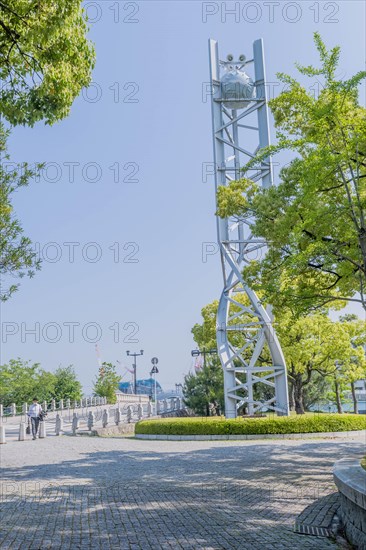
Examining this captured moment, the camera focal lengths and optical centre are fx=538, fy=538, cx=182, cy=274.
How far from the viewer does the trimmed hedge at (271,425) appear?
1969cm

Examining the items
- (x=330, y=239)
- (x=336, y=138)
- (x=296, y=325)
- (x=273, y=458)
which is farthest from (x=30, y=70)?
(x=296, y=325)

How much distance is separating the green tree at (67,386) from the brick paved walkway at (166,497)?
4843 centimetres

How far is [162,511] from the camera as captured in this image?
25.3 feet

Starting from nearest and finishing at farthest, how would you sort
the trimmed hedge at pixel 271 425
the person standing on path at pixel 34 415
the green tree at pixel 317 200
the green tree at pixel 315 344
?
1. the green tree at pixel 317 200
2. the trimmed hedge at pixel 271 425
3. the person standing on path at pixel 34 415
4. the green tree at pixel 315 344

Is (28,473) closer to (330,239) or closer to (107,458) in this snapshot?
(107,458)

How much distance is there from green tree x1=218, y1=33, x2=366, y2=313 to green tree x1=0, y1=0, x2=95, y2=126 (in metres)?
5.00

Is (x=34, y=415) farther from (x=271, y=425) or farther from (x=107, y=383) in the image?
(x=107, y=383)

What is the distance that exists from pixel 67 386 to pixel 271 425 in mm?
47977

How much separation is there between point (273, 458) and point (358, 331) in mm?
17511

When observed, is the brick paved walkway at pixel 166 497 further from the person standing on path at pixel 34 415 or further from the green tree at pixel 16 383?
the green tree at pixel 16 383

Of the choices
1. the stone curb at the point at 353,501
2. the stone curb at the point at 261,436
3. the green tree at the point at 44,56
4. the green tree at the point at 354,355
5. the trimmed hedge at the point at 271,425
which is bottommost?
the stone curb at the point at 261,436

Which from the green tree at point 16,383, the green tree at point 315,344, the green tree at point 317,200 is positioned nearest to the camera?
the green tree at point 317,200

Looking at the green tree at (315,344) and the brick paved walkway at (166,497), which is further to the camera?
the green tree at (315,344)

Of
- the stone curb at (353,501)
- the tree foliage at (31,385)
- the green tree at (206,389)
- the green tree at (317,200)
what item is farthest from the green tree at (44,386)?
the stone curb at (353,501)
